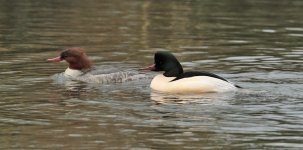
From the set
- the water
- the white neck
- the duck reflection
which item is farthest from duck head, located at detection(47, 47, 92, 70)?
the duck reflection

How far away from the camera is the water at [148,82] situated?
1392 cm

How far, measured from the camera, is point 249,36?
29.0 meters

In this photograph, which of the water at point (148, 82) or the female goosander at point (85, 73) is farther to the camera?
the female goosander at point (85, 73)

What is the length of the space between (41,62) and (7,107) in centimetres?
669

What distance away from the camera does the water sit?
45.7 feet

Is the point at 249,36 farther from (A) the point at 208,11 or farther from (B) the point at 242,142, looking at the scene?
(B) the point at 242,142

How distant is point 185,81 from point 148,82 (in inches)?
82.6

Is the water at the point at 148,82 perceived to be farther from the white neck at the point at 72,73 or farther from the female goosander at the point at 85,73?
the white neck at the point at 72,73

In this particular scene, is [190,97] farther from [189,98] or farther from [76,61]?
[76,61]

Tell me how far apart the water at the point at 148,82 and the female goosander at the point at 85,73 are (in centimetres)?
31

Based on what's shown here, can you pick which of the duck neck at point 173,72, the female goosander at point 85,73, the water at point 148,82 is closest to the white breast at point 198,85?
the water at point 148,82

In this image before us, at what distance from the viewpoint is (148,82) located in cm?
2006

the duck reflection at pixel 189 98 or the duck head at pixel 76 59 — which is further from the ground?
the duck head at pixel 76 59

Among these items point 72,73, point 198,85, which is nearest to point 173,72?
point 198,85
